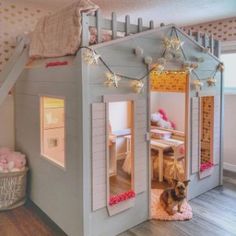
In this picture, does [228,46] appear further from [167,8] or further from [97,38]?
[97,38]

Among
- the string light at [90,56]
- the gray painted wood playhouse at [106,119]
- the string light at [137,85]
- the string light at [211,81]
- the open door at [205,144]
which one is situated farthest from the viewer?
the string light at [211,81]

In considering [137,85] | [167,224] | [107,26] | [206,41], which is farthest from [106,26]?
[167,224]

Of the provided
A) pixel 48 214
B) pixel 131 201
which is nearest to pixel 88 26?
pixel 131 201

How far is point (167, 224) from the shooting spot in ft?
9.81

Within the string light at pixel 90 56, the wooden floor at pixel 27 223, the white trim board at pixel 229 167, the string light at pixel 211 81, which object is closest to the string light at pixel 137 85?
the string light at pixel 90 56

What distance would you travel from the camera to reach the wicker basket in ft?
10.8

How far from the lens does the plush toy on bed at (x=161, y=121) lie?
4949 mm

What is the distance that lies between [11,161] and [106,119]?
1511 mm

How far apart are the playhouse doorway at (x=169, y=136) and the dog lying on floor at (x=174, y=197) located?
0.20 meters

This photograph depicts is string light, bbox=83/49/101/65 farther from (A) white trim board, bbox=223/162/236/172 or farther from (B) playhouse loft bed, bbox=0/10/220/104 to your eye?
(A) white trim board, bbox=223/162/236/172

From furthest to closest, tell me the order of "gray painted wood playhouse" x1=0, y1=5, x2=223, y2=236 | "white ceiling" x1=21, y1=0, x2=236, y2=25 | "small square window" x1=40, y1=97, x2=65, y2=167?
"white ceiling" x1=21, y1=0, x2=236, y2=25 → "small square window" x1=40, y1=97, x2=65, y2=167 → "gray painted wood playhouse" x1=0, y1=5, x2=223, y2=236

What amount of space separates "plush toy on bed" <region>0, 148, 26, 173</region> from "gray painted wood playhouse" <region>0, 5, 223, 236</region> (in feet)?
0.34

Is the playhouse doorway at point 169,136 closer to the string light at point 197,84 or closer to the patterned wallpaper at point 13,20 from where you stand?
the string light at point 197,84

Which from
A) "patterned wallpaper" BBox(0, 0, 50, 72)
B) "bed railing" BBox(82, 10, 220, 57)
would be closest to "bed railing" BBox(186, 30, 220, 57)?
"bed railing" BBox(82, 10, 220, 57)
